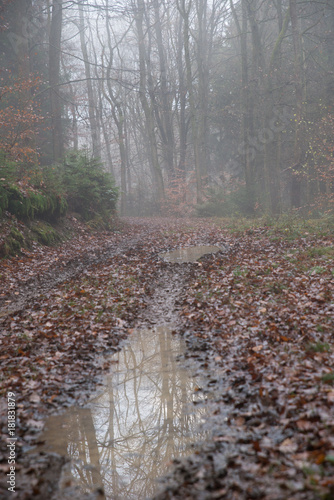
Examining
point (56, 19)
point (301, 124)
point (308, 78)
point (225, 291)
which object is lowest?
point (225, 291)

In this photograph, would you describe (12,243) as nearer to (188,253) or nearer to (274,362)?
(188,253)

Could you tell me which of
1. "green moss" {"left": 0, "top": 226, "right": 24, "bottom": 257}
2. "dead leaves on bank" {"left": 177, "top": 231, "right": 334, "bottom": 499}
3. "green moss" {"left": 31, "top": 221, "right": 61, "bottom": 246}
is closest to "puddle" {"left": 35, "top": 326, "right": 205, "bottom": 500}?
"dead leaves on bank" {"left": 177, "top": 231, "right": 334, "bottom": 499}

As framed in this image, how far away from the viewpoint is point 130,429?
4164mm

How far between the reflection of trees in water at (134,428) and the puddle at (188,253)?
618cm

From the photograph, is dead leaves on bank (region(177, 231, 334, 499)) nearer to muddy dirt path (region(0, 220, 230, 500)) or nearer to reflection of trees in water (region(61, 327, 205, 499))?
reflection of trees in water (region(61, 327, 205, 499))

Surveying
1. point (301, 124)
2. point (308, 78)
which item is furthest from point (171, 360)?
point (308, 78)

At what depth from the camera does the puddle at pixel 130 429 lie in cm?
342

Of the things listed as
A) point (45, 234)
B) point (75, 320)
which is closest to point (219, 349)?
point (75, 320)

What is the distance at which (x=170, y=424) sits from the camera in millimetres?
4137

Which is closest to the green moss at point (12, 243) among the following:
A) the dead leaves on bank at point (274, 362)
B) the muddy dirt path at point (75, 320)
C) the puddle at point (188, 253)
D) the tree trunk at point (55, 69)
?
the muddy dirt path at point (75, 320)

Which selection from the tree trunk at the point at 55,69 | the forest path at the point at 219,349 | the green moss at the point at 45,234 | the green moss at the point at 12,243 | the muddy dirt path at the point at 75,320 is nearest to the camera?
the forest path at the point at 219,349

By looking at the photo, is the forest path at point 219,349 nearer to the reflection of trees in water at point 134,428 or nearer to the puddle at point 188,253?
the reflection of trees in water at point 134,428

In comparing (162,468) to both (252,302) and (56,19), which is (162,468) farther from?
(56,19)

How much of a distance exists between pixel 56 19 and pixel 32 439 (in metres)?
21.4
